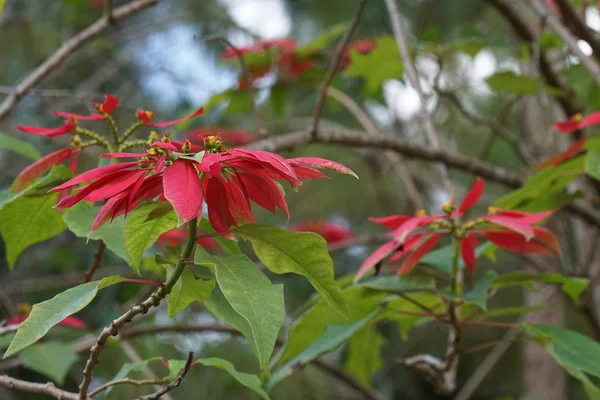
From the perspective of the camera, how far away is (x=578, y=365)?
2.16ft

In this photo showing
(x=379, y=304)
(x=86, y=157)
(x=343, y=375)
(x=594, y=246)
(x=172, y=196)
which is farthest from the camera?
(x=86, y=157)

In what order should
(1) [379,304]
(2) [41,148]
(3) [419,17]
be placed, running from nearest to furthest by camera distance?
(1) [379,304]
(3) [419,17]
(2) [41,148]

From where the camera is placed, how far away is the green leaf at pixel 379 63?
1.24m

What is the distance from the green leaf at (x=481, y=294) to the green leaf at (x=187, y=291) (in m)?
A: 0.26

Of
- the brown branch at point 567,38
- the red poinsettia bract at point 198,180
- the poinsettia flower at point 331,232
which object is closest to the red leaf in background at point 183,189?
the red poinsettia bract at point 198,180

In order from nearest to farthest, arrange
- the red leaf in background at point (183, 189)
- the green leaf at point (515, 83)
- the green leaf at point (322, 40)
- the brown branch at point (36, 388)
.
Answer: the red leaf in background at point (183, 189) → the brown branch at point (36, 388) → the green leaf at point (515, 83) → the green leaf at point (322, 40)

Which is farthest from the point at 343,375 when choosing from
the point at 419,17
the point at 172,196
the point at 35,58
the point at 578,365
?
the point at 35,58

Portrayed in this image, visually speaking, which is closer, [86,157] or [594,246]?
[594,246]

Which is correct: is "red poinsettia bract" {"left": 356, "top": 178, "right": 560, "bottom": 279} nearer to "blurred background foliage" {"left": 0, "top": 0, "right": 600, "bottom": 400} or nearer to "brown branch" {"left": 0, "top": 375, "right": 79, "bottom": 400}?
"brown branch" {"left": 0, "top": 375, "right": 79, "bottom": 400}

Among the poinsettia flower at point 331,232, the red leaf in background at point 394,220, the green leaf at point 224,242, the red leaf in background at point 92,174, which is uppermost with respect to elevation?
the red leaf in background at point 92,174

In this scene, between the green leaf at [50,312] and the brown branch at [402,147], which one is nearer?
the green leaf at [50,312]

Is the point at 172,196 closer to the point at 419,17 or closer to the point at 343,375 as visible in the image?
the point at 343,375

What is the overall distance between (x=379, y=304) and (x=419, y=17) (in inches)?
55.9

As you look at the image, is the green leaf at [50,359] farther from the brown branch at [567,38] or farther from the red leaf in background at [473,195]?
the brown branch at [567,38]
